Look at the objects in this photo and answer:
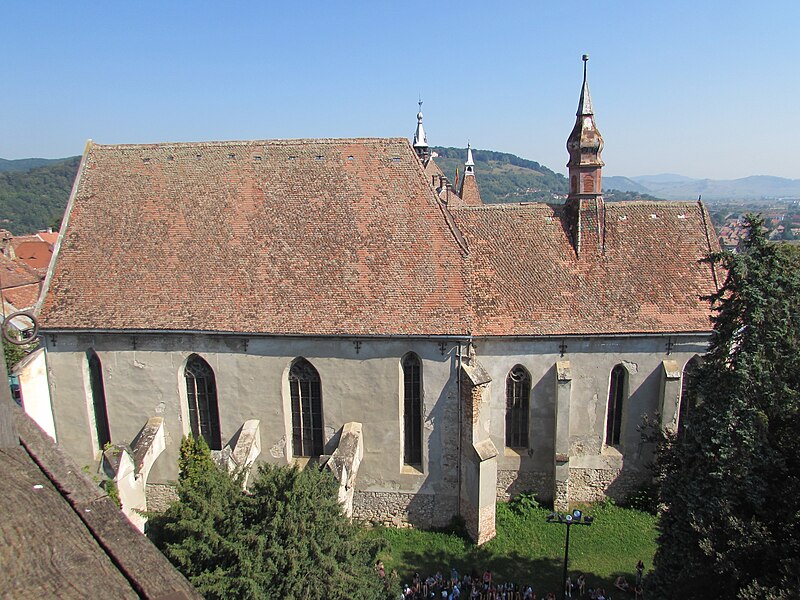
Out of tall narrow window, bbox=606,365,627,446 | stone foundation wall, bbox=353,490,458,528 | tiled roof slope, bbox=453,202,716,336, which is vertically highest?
tiled roof slope, bbox=453,202,716,336

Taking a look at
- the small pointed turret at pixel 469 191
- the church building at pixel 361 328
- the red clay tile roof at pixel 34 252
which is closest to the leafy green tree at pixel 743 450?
the church building at pixel 361 328

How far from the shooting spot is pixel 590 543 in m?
22.3

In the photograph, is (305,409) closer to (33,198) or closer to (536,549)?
(536,549)

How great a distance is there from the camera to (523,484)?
24297 mm

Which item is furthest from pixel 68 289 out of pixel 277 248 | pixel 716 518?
pixel 716 518

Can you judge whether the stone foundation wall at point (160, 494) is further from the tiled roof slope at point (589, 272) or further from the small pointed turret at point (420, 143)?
the small pointed turret at point (420, 143)

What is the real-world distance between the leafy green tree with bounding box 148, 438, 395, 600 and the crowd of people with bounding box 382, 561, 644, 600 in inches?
163

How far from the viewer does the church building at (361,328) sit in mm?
21859

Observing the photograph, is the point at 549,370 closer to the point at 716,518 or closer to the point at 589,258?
the point at 589,258

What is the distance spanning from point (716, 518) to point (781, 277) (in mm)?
6863

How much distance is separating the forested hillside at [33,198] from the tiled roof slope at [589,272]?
478 ft

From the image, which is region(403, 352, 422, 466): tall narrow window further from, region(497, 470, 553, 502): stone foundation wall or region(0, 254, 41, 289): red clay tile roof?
region(0, 254, 41, 289): red clay tile roof

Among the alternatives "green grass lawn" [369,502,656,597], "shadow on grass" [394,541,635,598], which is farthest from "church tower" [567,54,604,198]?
"shadow on grass" [394,541,635,598]

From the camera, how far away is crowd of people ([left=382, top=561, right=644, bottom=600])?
63.9ft
